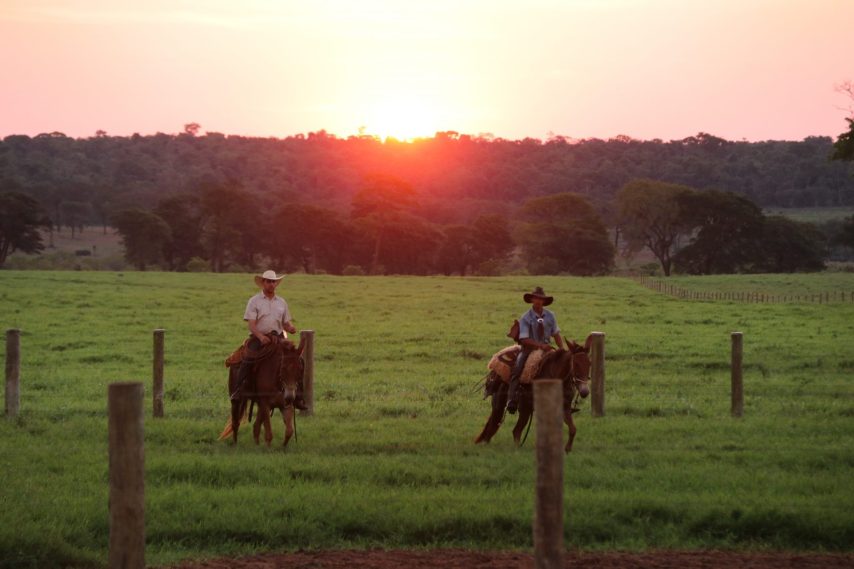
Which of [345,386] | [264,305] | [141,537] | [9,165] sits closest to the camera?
[141,537]

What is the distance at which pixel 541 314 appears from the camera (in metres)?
14.5

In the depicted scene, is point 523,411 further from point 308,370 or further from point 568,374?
point 308,370

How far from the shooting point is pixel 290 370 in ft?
47.6

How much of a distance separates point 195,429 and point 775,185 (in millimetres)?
145351

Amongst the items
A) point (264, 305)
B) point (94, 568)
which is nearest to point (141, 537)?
point (94, 568)

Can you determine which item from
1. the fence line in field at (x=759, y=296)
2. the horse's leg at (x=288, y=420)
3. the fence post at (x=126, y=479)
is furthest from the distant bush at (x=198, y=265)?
the fence post at (x=126, y=479)

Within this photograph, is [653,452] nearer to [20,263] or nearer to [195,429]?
[195,429]

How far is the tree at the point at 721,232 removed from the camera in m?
89.9

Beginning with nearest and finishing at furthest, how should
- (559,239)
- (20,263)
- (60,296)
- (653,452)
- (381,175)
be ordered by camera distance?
(653,452) < (60,296) < (20,263) < (559,239) < (381,175)

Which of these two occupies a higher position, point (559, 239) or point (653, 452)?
point (559, 239)

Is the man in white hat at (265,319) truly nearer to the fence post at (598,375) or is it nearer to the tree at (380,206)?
the fence post at (598,375)

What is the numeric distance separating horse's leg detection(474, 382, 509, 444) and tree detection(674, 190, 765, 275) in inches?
3079

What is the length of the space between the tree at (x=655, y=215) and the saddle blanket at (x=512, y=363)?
3140 inches

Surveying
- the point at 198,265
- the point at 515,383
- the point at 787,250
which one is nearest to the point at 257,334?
the point at 515,383
